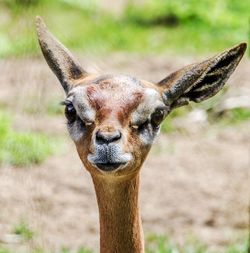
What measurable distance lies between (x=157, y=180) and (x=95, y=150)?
4778 millimetres

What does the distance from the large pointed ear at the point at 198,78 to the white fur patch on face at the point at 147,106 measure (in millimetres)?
142

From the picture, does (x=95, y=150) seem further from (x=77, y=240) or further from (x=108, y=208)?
(x=77, y=240)

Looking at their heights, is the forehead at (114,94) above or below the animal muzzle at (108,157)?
above

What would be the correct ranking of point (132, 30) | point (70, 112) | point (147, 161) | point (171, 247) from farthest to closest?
point (132, 30)
point (147, 161)
point (171, 247)
point (70, 112)

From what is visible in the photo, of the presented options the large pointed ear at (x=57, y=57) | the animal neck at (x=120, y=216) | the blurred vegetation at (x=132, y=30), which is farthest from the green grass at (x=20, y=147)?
the animal neck at (x=120, y=216)

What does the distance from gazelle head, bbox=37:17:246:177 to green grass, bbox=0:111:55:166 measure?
3547 mm

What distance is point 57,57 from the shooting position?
6.04 meters

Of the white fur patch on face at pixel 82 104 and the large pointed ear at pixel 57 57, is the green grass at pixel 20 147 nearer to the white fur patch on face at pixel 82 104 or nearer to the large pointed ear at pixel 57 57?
the large pointed ear at pixel 57 57

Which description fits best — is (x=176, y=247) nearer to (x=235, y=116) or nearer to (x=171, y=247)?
(x=171, y=247)

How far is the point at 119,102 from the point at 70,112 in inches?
12.9

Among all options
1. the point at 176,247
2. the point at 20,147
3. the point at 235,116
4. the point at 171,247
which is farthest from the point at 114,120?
the point at 235,116

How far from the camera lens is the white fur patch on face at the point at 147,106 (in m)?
5.52

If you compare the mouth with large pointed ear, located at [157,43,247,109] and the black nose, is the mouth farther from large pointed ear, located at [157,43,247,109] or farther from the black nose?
large pointed ear, located at [157,43,247,109]

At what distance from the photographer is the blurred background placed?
8344 millimetres
